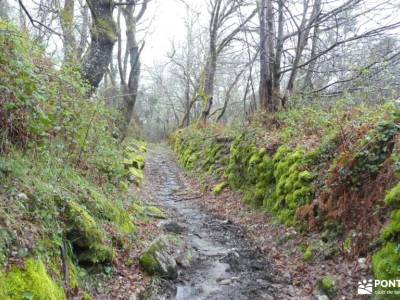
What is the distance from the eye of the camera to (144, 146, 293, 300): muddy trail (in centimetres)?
448

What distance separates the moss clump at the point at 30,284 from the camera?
2752 millimetres

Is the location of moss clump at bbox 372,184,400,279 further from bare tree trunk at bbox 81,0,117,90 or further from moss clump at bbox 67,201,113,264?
bare tree trunk at bbox 81,0,117,90

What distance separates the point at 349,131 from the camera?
19.9ft

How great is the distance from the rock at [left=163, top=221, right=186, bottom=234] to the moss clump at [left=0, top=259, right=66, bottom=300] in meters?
3.63

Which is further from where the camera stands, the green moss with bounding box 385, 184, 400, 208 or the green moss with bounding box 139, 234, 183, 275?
the green moss with bounding box 139, 234, 183, 275

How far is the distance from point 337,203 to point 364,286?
4.91ft

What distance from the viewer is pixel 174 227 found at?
7.01m

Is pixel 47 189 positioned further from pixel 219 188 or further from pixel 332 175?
pixel 219 188

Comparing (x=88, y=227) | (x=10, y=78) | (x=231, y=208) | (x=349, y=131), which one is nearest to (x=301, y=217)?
(x=349, y=131)

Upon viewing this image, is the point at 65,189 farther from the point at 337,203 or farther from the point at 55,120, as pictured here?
the point at 337,203

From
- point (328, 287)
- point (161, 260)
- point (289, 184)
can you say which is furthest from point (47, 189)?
point (289, 184)

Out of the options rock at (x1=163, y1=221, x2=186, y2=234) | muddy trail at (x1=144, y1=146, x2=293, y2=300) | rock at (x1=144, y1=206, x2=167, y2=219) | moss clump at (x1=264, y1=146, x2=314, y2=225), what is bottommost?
muddy trail at (x1=144, y1=146, x2=293, y2=300)

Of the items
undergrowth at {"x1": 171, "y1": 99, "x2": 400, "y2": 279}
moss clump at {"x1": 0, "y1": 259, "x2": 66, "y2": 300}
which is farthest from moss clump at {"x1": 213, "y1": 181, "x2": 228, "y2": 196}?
moss clump at {"x1": 0, "y1": 259, "x2": 66, "y2": 300}

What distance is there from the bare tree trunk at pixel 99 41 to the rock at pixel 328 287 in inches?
252
